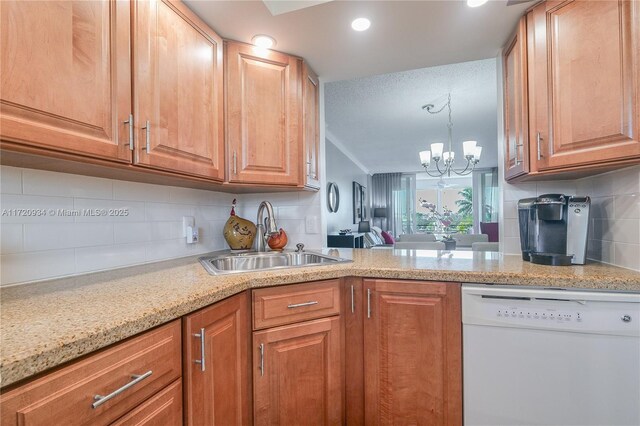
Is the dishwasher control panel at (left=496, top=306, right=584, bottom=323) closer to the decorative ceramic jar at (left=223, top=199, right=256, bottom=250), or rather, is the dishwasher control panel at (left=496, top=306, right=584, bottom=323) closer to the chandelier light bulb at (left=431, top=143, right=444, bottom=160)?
the decorative ceramic jar at (left=223, top=199, right=256, bottom=250)

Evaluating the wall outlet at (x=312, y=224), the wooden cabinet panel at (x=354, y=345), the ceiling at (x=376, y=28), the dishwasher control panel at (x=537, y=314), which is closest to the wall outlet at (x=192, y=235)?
the wall outlet at (x=312, y=224)

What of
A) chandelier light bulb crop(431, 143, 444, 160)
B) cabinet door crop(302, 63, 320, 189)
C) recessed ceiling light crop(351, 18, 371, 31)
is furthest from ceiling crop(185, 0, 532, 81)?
chandelier light bulb crop(431, 143, 444, 160)

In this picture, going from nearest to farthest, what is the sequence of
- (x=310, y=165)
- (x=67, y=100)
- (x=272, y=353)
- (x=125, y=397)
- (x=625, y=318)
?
(x=125, y=397) < (x=67, y=100) < (x=625, y=318) < (x=272, y=353) < (x=310, y=165)

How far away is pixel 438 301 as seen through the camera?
123 cm

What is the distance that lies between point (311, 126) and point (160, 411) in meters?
1.57

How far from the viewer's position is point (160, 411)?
0.77 metres

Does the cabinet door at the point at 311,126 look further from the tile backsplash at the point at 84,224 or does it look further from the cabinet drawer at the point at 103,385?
the cabinet drawer at the point at 103,385

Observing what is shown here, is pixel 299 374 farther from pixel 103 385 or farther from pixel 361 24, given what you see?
pixel 361 24

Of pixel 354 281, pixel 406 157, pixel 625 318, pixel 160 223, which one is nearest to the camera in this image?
pixel 625 318

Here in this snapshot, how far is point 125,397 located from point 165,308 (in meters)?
0.20

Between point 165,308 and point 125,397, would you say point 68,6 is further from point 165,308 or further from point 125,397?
point 125,397

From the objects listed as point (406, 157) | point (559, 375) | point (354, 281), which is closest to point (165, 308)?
point (354, 281)

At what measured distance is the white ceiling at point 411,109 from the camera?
110 inches

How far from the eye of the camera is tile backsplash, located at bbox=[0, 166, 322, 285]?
980 mm
